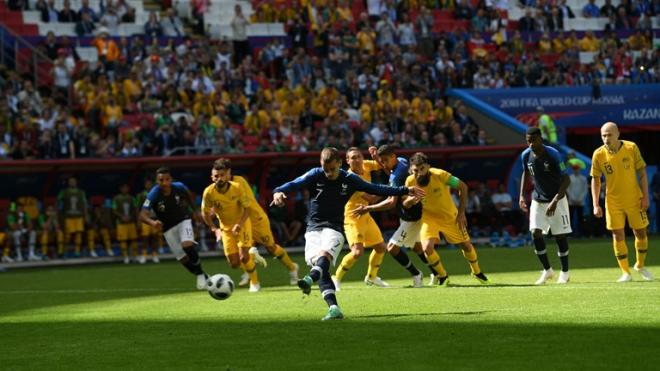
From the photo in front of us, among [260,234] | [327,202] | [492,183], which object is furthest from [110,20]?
[327,202]

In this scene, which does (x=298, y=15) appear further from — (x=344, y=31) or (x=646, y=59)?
(x=646, y=59)

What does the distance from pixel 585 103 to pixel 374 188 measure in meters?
27.5

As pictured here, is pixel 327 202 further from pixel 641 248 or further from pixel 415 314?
pixel 641 248

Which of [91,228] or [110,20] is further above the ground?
[110,20]

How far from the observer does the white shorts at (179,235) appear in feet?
70.5

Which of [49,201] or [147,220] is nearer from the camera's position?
[147,220]

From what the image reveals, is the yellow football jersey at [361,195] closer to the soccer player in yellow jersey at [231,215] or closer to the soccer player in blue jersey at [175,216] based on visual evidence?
the soccer player in yellow jersey at [231,215]

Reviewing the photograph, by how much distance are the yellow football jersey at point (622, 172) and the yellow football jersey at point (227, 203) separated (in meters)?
5.54

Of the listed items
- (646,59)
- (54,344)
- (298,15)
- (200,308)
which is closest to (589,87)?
(646,59)

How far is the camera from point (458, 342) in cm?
1178

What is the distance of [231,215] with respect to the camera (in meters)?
21.1

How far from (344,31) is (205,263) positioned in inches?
494

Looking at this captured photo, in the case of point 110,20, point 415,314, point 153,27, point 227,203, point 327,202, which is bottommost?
point 415,314

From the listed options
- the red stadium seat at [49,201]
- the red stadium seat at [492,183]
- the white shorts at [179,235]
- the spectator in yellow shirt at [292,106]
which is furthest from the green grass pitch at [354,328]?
the red stadium seat at [492,183]
